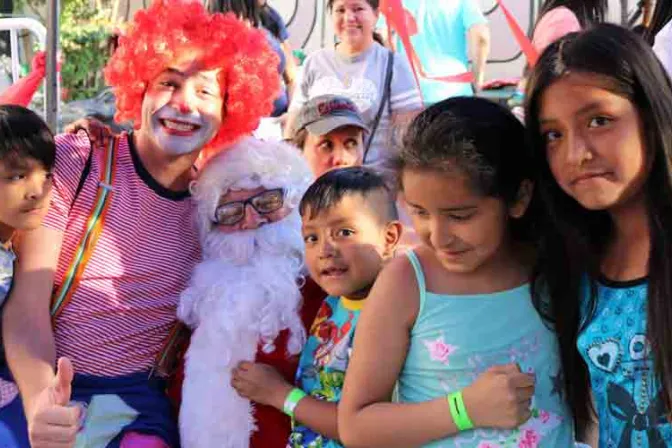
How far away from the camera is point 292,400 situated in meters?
2.31

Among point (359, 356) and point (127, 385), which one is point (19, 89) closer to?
point (127, 385)

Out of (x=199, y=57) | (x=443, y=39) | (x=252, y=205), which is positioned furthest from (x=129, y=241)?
(x=443, y=39)

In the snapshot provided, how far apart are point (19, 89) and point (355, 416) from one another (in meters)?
2.05

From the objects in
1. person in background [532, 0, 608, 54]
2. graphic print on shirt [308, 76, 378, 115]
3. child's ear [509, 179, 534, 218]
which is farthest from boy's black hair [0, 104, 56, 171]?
graphic print on shirt [308, 76, 378, 115]

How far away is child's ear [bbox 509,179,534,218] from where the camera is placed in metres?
1.99

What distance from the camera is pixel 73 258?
99.3 inches

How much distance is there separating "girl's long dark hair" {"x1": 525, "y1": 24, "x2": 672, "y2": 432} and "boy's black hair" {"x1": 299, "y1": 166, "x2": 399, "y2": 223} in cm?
54

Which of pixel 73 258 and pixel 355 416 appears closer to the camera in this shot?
pixel 355 416

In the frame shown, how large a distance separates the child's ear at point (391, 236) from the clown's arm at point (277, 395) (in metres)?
0.45

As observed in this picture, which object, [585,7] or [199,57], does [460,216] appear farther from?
[585,7]

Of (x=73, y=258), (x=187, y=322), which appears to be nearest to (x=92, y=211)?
(x=73, y=258)

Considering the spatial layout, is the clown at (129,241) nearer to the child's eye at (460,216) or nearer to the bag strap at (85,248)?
the bag strap at (85,248)

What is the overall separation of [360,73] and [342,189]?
1.99 meters

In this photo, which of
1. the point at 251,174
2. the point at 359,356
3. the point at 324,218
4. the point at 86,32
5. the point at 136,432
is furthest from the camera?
the point at 86,32
